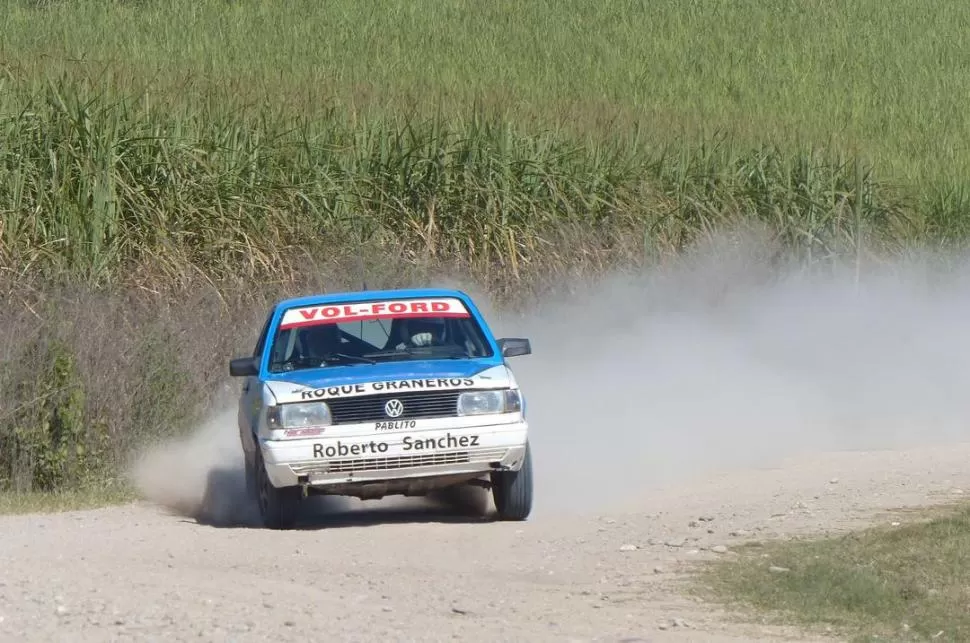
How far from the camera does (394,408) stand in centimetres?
1082

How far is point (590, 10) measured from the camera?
128ft

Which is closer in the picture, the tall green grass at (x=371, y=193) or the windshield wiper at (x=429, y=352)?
the windshield wiper at (x=429, y=352)

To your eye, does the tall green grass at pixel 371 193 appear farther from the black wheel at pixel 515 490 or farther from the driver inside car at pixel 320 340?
the black wheel at pixel 515 490

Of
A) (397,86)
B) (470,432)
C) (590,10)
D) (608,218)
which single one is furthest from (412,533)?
(590,10)

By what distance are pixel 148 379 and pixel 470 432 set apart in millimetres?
4148

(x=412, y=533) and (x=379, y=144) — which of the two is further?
(x=379, y=144)

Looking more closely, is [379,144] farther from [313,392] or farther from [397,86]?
[313,392]

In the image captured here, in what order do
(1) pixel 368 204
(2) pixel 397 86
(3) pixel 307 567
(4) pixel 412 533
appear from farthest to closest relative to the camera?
1. (2) pixel 397 86
2. (1) pixel 368 204
3. (4) pixel 412 533
4. (3) pixel 307 567

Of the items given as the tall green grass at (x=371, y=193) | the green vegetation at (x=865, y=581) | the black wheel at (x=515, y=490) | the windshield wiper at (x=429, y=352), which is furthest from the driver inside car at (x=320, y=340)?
the tall green grass at (x=371, y=193)

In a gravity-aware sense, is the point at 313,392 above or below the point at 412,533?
above

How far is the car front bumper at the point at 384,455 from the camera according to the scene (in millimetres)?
10781

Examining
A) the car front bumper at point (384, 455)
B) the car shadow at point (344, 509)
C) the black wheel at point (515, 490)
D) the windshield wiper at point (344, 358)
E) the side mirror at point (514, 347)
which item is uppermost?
the windshield wiper at point (344, 358)

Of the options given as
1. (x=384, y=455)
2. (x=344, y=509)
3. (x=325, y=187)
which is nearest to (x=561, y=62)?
(x=325, y=187)

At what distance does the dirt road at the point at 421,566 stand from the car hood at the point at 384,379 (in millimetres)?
857
